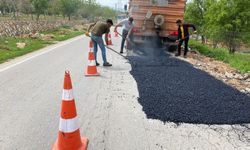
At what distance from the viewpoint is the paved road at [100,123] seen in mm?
3711

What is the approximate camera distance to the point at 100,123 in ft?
14.3

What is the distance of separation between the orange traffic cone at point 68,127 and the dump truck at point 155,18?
968 centimetres

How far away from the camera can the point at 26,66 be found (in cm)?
911

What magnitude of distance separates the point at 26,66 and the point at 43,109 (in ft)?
15.1

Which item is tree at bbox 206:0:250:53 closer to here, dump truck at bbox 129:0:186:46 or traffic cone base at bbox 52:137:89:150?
dump truck at bbox 129:0:186:46

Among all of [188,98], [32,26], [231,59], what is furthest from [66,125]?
[32,26]

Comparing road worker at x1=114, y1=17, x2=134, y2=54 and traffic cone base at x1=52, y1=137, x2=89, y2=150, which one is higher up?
road worker at x1=114, y1=17, x2=134, y2=54

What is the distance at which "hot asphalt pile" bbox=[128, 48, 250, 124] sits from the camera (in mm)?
4656

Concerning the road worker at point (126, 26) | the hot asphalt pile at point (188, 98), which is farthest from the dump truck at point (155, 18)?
the hot asphalt pile at point (188, 98)

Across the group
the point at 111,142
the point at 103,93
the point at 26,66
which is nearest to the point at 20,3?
the point at 26,66

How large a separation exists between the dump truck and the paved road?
598 centimetres

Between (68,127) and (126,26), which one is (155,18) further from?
(68,127)

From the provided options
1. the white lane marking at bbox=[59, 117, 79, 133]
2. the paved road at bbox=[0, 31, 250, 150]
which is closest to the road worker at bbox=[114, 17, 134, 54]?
the paved road at bbox=[0, 31, 250, 150]

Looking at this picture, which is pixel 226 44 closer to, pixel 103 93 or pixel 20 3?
pixel 103 93
